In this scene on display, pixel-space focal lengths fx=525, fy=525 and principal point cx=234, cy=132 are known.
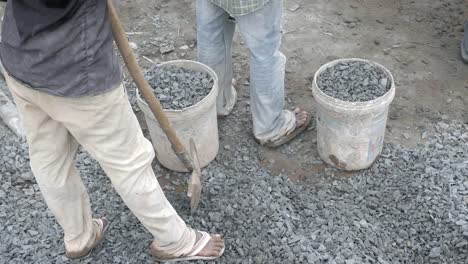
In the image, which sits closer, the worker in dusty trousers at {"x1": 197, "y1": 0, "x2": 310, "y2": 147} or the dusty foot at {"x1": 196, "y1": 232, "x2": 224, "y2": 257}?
the dusty foot at {"x1": 196, "y1": 232, "x2": 224, "y2": 257}

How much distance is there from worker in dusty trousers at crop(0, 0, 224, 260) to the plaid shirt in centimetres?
106

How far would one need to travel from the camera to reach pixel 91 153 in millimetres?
2428

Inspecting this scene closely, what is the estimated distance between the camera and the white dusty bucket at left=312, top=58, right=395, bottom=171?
323 centimetres

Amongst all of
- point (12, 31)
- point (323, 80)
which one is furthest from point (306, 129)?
point (12, 31)

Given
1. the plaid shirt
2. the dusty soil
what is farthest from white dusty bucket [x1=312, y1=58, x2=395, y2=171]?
the plaid shirt

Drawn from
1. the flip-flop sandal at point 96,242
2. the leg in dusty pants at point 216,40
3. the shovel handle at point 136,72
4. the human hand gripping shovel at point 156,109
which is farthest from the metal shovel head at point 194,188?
the leg in dusty pants at point 216,40

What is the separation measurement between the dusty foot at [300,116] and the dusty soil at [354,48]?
0.41 feet

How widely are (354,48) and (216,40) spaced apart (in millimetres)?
1756

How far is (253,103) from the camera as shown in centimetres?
366

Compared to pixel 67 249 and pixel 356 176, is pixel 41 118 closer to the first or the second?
pixel 67 249

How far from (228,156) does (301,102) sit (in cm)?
86

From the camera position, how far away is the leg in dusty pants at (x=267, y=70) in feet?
10.3

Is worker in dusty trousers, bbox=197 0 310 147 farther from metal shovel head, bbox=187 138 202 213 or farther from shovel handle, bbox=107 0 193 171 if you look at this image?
shovel handle, bbox=107 0 193 171

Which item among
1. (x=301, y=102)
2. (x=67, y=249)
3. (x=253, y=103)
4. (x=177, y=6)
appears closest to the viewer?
(x=67, y=249)
